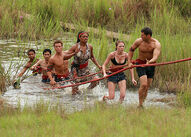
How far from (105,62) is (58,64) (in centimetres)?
136

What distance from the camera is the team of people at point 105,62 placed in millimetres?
6080

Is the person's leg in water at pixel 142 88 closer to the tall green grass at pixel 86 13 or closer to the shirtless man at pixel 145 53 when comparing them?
the shirtless man at pixel 145 53

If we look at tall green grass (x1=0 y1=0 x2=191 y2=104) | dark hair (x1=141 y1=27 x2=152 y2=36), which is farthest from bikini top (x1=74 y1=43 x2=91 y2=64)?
tall green grass (x1=0 y1=0 x2=191 y2=104)

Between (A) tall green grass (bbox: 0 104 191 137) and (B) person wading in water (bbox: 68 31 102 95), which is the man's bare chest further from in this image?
(B) person wading in water (bbox: 68 31 102 95)

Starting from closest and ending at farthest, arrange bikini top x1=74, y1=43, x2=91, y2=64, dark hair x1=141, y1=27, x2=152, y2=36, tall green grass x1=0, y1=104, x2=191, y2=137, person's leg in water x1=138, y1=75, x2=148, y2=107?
tall green grass x1=0, y1=104, x2=191, y2=137 → dark hair x1=141, y1=27, x2=152, y2=36 → person's leg in water x1=138, y1=75, x2=148, y2=107 → bikini top x1=74, y1=43, x2=91, y2=64

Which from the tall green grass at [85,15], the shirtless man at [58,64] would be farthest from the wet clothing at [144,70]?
the tall green grass at [85,15]

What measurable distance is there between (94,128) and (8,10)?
8.52 metres

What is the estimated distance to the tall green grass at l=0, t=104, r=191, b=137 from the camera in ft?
14.5

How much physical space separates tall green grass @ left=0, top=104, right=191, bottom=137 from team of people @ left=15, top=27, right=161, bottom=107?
31.8 inches

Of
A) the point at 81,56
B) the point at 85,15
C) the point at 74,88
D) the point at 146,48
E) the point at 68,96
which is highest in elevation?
the point at 85,15

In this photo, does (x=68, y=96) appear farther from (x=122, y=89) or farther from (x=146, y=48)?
(x=146, y=48)

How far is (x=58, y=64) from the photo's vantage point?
25.1ft

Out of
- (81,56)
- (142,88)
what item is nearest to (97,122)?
(142,88)

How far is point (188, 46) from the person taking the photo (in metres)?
7.61
